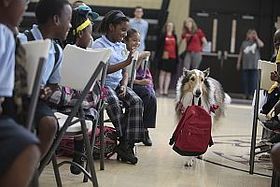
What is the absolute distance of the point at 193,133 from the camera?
434 centimetres

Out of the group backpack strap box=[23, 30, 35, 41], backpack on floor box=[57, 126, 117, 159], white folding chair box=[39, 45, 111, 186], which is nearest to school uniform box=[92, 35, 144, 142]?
backpack on floor box=[57, 126, 117, 159]

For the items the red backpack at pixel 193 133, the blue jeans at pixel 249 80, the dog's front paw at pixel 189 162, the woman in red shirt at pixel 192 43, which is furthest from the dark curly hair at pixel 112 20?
the blue jeans at pixel 249 80

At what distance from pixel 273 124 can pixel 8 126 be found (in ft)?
8.45

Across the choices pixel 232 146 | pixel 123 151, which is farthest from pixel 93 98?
pixel 232 146

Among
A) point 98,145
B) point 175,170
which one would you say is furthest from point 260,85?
point 98,145

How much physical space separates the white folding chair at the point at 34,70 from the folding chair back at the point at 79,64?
0.81 m

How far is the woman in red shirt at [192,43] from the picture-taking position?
11.3 meters

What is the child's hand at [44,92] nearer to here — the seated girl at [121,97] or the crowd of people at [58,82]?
the crowd of people at [58,82]

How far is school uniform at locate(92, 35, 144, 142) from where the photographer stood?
4406 mm

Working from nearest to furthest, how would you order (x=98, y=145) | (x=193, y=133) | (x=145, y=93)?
(x=193, y=133), (x=98, y=145), (x=145, y=93)

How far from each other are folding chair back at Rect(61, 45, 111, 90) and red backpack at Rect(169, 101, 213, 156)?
1.48 metres

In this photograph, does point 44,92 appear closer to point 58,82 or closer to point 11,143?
point 58,82

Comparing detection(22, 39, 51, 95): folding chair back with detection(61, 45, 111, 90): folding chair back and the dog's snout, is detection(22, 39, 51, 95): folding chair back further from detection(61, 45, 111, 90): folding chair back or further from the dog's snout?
the dog's snout

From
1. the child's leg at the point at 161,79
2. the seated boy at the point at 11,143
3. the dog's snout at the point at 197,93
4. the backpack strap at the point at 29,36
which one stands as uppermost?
the backpack strap at the point at 29,36
